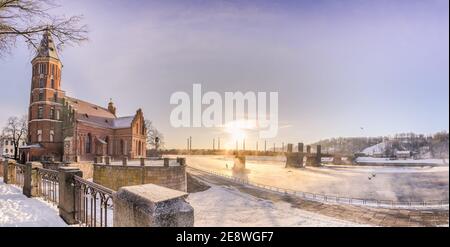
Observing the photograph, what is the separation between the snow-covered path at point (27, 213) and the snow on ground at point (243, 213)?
6486 millimetres

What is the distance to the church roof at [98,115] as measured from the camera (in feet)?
30.8

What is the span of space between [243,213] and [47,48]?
1163 centimetres

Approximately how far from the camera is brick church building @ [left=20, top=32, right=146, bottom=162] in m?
6.53

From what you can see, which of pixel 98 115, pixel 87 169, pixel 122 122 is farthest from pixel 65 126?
pixel 87 169

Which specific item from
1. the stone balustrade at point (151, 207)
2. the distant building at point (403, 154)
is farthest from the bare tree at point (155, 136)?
the distant building at point (403, 154)

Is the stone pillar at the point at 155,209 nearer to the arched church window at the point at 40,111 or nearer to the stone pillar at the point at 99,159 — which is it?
the arched church window at the point at 40,111

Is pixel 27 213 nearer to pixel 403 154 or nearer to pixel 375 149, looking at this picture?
pixel 403 154

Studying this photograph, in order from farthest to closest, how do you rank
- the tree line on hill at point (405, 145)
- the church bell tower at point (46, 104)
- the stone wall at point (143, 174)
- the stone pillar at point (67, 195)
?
the tree line on hill at point (405, 145) < the stone wall at point (143, 174) < the church bell tower at point (46, 104) < the stone pillar at point (67, 195)

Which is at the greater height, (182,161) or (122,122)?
(122,122)

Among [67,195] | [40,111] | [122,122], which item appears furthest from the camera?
[122,122]

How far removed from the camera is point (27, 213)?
433 cm

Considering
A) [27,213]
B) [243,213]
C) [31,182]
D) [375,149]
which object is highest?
[31,182]

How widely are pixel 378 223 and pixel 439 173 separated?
4000 cm
